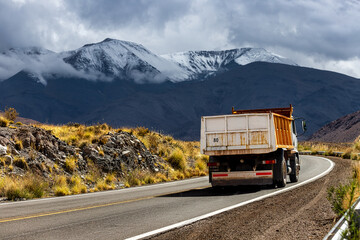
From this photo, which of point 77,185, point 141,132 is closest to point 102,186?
point 77,185

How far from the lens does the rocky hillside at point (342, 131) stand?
4680 inches

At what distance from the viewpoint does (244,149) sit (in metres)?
14.4

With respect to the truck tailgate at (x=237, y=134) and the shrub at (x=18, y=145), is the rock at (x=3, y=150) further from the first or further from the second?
the truck tailgate at (x=237, y=134)

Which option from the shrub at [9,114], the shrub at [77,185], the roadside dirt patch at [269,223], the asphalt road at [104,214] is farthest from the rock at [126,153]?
the roadside dirt patch at [269,223]

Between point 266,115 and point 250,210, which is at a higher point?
point 266,115

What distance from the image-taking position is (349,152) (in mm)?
37906

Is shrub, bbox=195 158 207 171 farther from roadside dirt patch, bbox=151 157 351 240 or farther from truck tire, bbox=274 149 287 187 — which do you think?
roadside dirt patch, bbox=151 157 351 240

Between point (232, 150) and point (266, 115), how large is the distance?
1.60 m

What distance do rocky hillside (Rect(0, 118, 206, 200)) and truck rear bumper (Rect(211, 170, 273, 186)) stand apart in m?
5.09

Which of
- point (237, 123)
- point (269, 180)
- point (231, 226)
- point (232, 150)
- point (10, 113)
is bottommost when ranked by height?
point (231, 226)

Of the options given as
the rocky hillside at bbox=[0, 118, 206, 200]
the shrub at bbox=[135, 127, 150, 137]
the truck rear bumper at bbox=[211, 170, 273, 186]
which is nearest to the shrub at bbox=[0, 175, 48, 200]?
the rocky hillside at bbox=[0, 118, 206, 200]

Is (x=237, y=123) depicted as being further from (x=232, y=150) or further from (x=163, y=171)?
(x=163, y=171)

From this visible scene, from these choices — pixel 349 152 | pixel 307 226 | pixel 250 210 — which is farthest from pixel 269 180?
pixel 349 152

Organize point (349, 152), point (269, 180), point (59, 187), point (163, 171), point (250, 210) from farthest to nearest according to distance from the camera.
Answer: point (349, 152), point (163, 171), point (59, 187), point (269, 180), point (250, 210)
